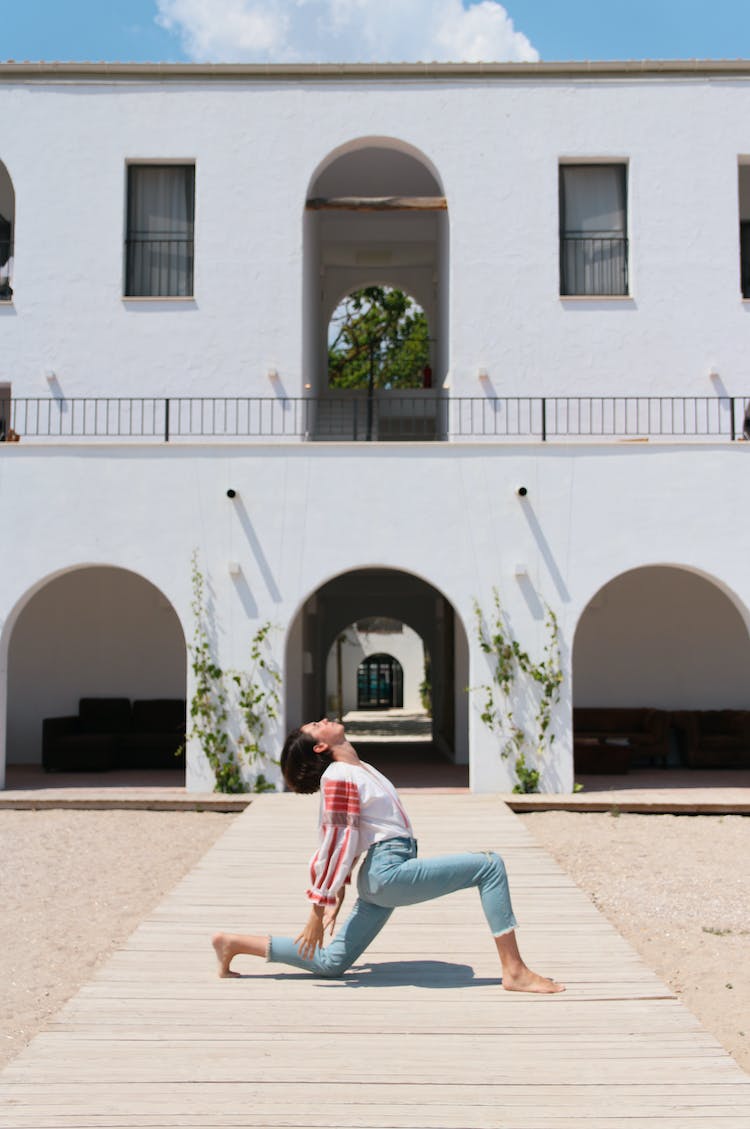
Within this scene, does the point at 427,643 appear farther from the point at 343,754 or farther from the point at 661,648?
the point at 343,754

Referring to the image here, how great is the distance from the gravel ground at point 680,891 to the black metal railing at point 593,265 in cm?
685

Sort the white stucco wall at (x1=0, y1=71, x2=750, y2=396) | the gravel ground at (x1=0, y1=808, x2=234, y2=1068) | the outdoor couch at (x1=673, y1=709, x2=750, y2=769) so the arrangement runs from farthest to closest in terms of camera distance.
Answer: the white stucco wall at (x1=0, y1=71, x2=750, y2=396) < the outdoor couch at (x1=673, y1=709, x2=750, y2=769) < the gravel ground at (x1=0, y1=808, x2=234, y2=1068)

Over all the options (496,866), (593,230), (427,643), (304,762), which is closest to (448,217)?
(593,230)

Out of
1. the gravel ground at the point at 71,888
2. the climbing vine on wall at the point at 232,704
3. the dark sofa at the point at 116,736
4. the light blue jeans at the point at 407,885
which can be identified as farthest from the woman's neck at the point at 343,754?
the dark sofa at the point at 116,736

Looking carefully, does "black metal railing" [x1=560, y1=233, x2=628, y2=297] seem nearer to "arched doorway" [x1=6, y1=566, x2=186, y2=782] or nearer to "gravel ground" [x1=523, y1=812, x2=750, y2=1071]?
"arched doorway" [x1=6, y1=566, x2=186, y2=782]

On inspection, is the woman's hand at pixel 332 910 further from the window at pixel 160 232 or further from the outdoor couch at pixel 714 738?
the window at pixel 160 232

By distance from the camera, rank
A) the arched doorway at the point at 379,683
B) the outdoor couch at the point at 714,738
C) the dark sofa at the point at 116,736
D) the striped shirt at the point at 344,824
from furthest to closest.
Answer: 1. the arched doorway at the point at 379,683
2. the outdoor couch at the point at 714,738
3. the dark sofa at the point at 116,736
4. the striped shirt at the point at 344,824

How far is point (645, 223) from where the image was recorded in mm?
15211

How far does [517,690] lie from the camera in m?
12.8

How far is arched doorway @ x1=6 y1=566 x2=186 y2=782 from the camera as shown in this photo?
15.9 metres

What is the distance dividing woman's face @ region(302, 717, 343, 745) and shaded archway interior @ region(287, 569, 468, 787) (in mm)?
8755

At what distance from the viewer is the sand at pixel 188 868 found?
21.4ft

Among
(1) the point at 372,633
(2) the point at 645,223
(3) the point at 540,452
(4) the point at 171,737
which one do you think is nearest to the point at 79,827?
(4) the point at 171,737

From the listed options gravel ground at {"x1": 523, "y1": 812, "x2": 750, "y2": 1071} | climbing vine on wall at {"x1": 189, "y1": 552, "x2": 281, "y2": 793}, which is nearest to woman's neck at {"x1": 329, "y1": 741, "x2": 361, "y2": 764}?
gravel ground at {"x1": 523, "y1": 812, "x2": 750, "y2": 1071}
